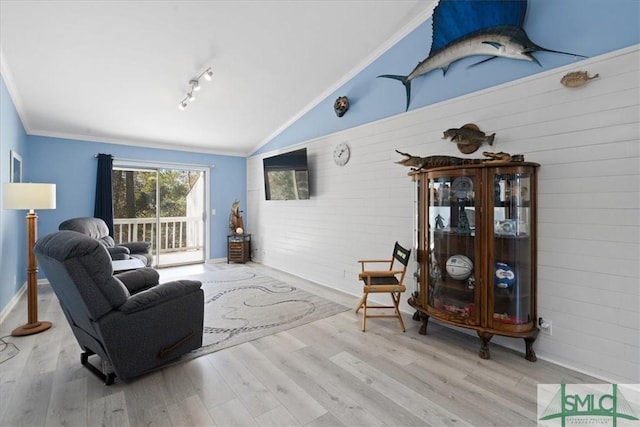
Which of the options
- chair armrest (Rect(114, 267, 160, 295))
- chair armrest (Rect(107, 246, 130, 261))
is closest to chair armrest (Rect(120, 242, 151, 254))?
chair armrest (Rect(107, 246, 130, 261))

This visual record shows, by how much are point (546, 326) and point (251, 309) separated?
117 inches

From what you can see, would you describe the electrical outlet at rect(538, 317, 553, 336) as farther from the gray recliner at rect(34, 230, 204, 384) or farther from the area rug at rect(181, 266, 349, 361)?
the gray recliner at rect(34, 230, 204, 384)

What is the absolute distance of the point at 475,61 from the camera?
290 centimetres

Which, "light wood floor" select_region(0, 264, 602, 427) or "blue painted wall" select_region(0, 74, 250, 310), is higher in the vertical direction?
"blue painted wall" select_region(0, 74, 250, 310)

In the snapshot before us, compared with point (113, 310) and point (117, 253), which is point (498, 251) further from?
point (117, 253)

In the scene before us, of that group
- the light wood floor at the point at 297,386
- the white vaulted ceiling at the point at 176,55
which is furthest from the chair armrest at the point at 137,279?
the white vaulted ceiling at the point at 176,55

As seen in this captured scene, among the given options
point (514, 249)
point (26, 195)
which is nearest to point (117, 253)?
point (26, 195)

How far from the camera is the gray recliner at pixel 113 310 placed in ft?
6.12

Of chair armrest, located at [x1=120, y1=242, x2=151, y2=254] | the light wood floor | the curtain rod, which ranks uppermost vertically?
the curtain rod

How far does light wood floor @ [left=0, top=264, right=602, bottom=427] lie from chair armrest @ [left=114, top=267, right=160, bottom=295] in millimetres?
674

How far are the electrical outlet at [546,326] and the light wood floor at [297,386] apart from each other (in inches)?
10.3

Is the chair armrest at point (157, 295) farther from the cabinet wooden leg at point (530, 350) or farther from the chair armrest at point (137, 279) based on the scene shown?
the cabinet wooden leg at point (530, 350)

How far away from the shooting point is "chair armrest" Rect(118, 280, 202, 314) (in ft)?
6.70

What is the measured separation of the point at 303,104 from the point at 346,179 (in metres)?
1.60
